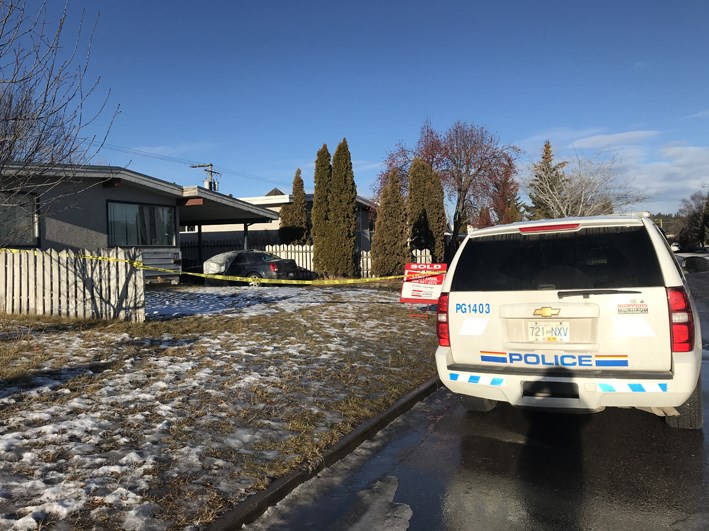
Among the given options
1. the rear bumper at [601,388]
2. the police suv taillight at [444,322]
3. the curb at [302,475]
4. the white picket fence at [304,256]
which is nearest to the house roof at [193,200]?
the white picket fence at [304,256]

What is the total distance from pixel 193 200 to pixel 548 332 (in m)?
17.6

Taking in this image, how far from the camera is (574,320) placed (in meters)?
4.21

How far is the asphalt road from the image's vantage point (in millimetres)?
3439

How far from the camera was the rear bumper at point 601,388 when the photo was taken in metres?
3.97

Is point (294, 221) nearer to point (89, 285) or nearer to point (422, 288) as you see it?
point (422, 288)

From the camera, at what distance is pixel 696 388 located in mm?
4363

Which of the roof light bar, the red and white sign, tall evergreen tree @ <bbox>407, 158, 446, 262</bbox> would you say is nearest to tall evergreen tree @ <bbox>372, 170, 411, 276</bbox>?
tall evergreen tree @ <bbox>407, 158, 446, 262</bbox>

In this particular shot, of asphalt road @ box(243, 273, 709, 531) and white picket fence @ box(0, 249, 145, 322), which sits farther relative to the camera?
white picket fence @ box(0, 249, 145, 322)

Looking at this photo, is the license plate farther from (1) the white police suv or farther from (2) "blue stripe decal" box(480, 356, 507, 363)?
(2) "blue stripe decal" box(480, 356, 507, 363)

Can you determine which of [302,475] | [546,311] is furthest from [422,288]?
[302,475]

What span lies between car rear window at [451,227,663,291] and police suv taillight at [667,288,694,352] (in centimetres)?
17

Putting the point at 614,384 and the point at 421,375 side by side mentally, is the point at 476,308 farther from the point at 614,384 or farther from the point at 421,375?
the point at 421,375

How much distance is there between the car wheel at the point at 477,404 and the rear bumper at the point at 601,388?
0.78 meters

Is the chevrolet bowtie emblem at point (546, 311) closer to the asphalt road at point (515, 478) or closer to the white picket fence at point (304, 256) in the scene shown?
the asphalt road at point (515, 478)
